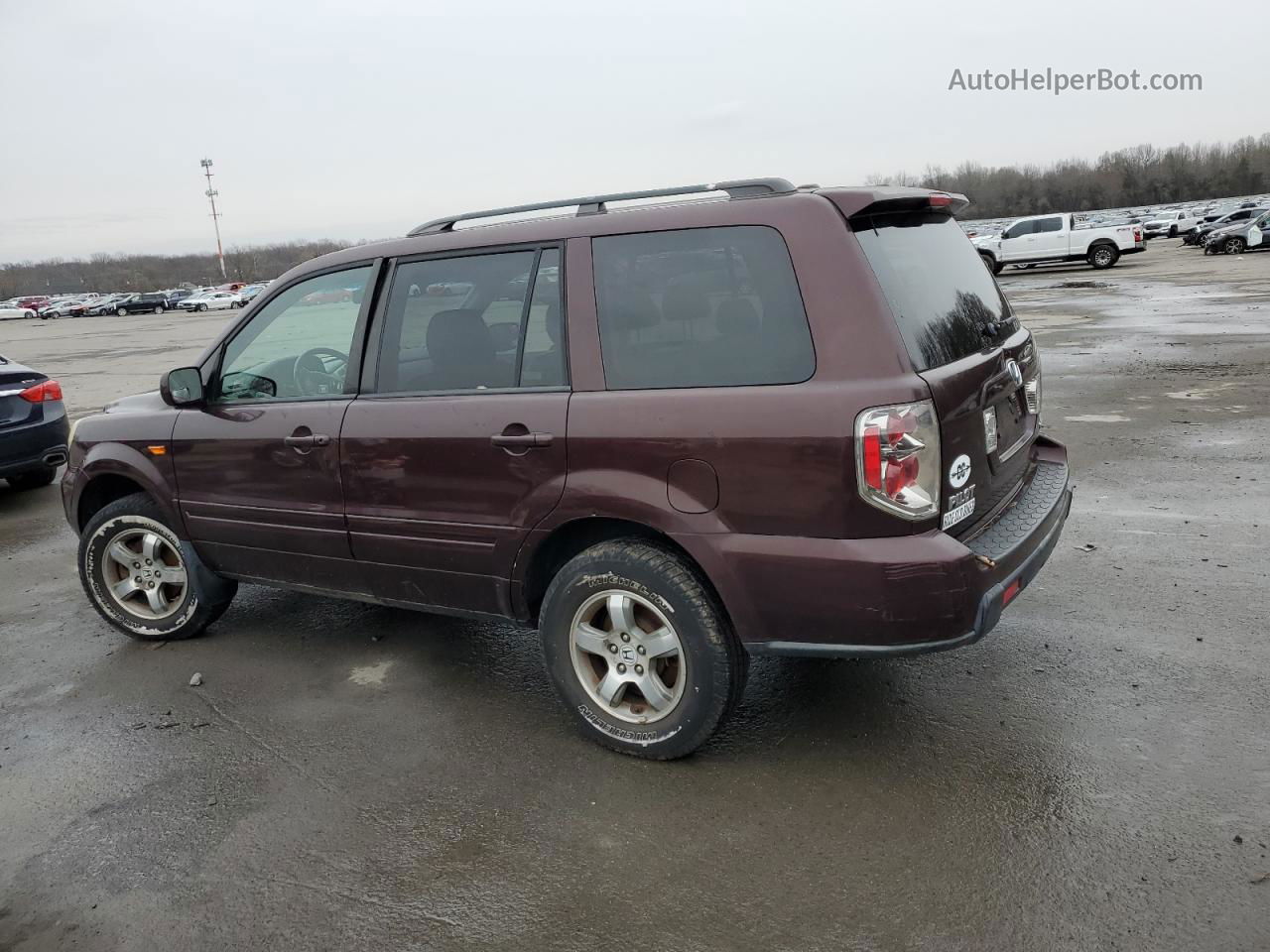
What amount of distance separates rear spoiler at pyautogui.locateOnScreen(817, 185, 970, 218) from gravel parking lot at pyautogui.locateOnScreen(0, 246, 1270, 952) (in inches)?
72.4

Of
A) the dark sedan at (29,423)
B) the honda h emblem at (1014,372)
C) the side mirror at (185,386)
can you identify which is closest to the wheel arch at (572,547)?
the honda h emblem at (1014,372)

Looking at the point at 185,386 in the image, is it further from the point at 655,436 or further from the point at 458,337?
the point at 655,436

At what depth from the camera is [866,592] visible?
9.57 feet

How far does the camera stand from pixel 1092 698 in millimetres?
3688

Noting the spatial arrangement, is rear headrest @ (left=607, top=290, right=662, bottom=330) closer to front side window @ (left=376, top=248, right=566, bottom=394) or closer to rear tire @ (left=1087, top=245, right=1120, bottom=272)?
front side window @ (left=376, top=248, right=566, bottom=394)

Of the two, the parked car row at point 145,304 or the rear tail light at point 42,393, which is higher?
the parked car row at point 145,304

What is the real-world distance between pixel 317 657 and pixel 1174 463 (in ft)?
19.8

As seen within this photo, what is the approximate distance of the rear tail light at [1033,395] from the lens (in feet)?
12.6

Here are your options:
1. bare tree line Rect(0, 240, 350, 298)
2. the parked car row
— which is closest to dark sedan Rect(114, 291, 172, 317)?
the parked car row

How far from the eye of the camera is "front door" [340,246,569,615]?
3.47 meters

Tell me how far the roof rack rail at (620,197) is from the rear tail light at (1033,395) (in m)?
1.32

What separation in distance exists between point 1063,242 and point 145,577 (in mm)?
32334

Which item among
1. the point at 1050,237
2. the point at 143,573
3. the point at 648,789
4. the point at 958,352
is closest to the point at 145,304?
the point at 1050,237

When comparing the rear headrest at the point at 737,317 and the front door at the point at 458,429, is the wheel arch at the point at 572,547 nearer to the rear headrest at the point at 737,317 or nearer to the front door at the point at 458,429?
the front door at the point at 458,429
